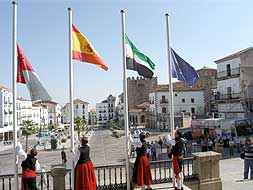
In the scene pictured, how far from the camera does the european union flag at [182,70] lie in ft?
33.0

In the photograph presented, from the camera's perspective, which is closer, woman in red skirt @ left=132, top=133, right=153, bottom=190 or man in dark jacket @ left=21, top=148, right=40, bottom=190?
man in dark jacket @ left=21, top=148, right=40, bottom=190

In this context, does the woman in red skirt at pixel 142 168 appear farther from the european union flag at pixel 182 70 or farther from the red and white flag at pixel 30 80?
the red and white flag at pixel 30 80

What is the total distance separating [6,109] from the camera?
65250 mm

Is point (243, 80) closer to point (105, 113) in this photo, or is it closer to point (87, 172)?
point (87, 172)

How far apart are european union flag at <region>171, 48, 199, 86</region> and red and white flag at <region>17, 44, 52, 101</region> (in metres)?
4.20

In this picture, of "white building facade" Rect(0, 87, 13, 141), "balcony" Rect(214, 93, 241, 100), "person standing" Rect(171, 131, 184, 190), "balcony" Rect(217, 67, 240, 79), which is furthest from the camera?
"white building facade" Rect(0, 87, 13, 141)

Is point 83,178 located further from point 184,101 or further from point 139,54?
point 184,101

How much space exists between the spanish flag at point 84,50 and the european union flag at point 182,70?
2405 millimetres

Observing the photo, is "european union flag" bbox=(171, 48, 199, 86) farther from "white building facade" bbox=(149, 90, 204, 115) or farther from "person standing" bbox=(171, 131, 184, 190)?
"white building facade" bbox=(149, 90, 204, 115)

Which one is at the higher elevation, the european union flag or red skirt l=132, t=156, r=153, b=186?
the european union flag

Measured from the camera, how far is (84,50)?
906 centimetres

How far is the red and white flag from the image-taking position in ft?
28.1

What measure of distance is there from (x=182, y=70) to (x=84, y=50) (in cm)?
340

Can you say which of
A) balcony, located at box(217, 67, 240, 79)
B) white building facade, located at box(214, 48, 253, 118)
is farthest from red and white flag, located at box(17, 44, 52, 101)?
balcony, located at box(217, 67, 240, 79)
